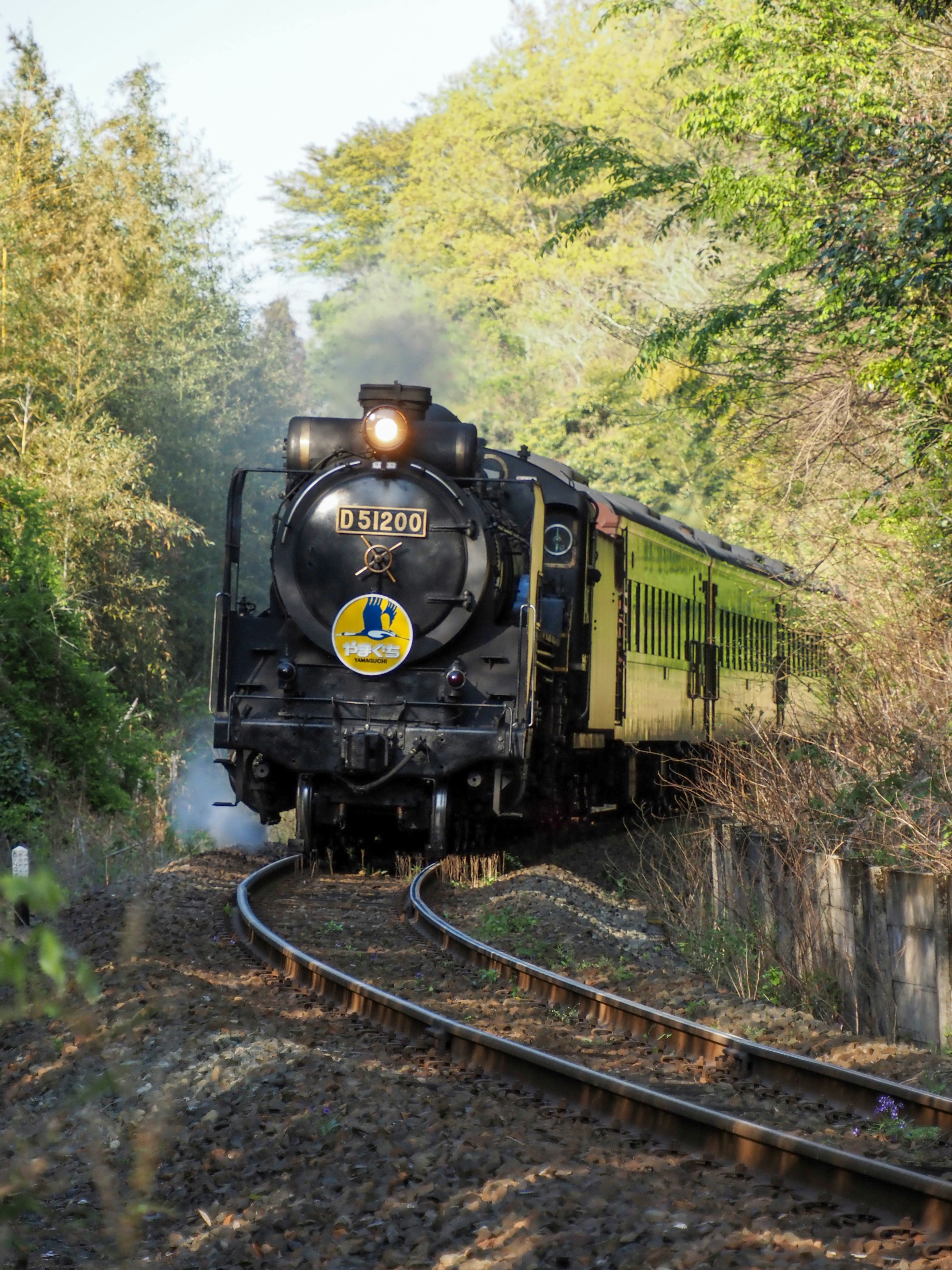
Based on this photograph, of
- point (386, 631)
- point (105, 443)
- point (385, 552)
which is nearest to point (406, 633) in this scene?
point (386, 631)

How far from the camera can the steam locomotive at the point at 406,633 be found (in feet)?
36.4

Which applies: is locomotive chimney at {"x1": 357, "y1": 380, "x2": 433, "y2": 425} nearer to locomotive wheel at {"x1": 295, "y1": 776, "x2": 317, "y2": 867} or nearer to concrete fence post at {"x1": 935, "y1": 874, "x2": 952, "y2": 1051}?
locomotive wheel at {"x1": 295, "y1": 776, "x2": 317, "y2": 867}

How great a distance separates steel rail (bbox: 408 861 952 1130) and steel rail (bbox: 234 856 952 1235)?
24.6 inches

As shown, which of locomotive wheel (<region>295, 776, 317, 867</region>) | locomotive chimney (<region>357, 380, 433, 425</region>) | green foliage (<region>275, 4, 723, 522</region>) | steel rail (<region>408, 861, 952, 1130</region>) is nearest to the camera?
steel rail (<region>408, 861, 952, 1130</region>)

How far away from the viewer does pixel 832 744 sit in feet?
33.4

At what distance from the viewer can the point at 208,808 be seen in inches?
832

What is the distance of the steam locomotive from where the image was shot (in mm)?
11102

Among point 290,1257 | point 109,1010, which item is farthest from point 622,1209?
point 109,1010

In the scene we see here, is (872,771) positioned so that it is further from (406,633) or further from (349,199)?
(349,199)

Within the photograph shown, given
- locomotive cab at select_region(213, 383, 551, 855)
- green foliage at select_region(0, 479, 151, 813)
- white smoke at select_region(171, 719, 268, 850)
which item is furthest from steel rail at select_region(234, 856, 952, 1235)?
green foliage at select_region(0, 479, 151, 813)

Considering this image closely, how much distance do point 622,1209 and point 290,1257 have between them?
96 centimetres

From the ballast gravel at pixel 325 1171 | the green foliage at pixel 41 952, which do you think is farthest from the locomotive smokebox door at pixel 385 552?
the green foliage at pixel 41 952

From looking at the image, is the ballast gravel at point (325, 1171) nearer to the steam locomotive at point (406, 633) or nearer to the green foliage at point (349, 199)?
the steam locomotive at point (406, 633)

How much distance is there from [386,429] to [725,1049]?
639 cm
